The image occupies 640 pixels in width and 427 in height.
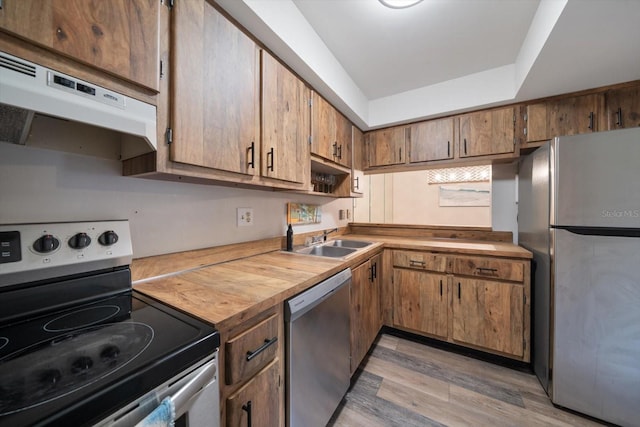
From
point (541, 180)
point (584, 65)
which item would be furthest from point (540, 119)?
point (541, 180)

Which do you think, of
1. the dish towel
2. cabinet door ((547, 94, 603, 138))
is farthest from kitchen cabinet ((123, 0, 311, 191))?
cabinet door ((547, 94, 603, 138))

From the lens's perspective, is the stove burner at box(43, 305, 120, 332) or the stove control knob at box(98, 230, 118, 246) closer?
the stove burner at box(43, 305, 120, 332)

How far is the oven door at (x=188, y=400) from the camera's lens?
0.47 metres

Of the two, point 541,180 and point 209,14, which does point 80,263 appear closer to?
point 209,14

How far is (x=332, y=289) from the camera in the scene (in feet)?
4.09

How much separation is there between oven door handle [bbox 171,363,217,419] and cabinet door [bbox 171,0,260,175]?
0.72 metres

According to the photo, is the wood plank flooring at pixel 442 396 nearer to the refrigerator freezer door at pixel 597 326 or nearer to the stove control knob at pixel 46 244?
the refrigerator freezer door at pixel 597 326

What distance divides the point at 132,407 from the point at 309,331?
0.71 m

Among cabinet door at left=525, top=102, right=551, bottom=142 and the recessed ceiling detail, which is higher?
the recessed ceiling detail

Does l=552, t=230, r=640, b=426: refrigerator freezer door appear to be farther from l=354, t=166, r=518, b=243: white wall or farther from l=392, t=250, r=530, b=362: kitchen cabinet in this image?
l=354, t=166, r=518, b=243: white wall

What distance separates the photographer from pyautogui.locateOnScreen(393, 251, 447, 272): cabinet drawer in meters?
2.01

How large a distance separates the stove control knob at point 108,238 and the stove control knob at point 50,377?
1.55ft

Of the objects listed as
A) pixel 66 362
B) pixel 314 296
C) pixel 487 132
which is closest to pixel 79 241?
pixel 66 362

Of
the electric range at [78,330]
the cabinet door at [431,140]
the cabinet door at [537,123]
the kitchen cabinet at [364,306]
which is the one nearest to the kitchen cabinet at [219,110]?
the electric range at [78,330]
